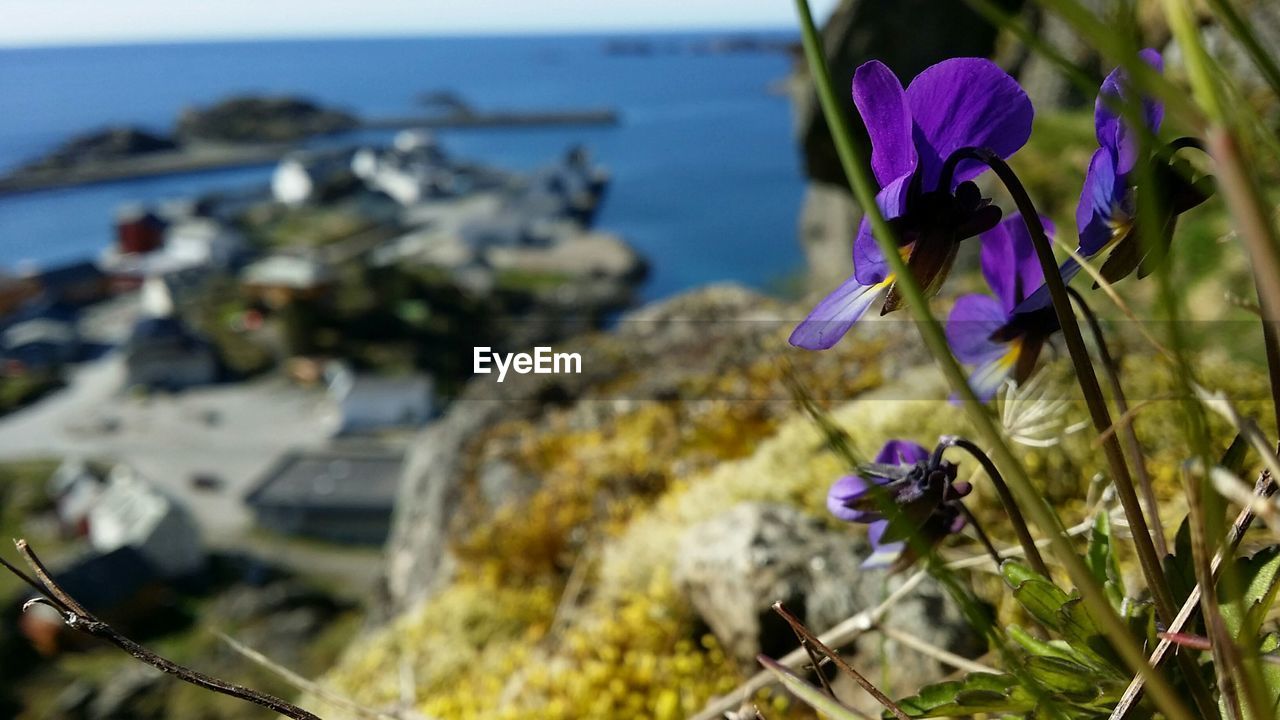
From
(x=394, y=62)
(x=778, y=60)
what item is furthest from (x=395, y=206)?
(x=394, y=62)

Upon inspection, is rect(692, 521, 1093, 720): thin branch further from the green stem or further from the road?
the road

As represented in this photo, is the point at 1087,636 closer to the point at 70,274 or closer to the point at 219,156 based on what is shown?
the point at 70,274

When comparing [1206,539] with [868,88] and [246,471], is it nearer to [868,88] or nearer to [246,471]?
[868,88]

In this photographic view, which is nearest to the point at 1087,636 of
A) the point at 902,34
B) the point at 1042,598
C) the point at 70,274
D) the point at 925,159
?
the point at 1042,598

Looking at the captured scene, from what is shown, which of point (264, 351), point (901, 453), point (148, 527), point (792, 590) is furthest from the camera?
point (264, 351)

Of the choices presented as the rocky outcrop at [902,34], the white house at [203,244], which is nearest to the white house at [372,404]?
the white house at [203,244]
